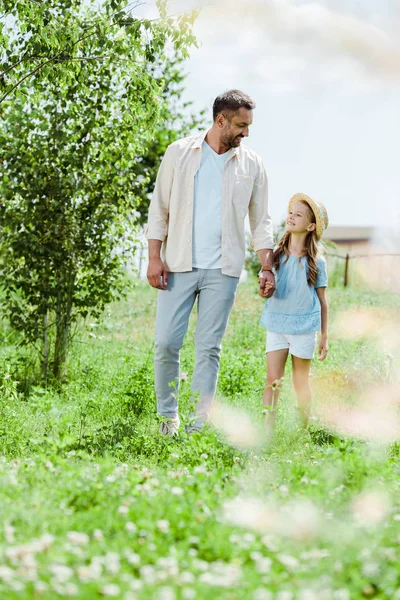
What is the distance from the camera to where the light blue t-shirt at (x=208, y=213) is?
488 centimetres

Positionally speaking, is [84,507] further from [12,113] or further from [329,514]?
[12,113]

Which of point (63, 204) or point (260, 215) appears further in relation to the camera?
point (63, 204)

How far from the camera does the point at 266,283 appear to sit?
16.4 ft

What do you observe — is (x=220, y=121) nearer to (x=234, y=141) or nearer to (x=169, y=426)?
(x=234, y=141)

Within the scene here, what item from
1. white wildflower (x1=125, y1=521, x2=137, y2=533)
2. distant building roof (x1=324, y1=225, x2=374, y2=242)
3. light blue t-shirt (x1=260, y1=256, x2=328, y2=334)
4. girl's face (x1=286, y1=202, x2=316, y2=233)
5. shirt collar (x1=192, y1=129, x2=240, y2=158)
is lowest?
white wildflower (x1=125, y1=521, x2=137, y2=533)

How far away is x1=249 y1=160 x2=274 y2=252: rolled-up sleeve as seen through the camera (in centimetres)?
507

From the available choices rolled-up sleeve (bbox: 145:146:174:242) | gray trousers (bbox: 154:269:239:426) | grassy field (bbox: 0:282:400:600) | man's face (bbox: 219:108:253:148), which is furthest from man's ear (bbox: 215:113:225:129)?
grassy field (bbox: 0:282:400:600)

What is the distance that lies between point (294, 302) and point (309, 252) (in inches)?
14.5

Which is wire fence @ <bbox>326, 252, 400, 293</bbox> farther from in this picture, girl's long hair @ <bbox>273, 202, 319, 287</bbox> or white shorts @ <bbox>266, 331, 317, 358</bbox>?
white shorts @ <bbox>266, 331, 317, 358</bbox>

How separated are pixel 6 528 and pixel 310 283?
2.89m

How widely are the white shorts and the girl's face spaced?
721 mm

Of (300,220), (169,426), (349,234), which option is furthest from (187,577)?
(349,234)

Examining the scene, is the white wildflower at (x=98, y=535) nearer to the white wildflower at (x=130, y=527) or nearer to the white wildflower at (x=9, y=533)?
the white wildflower at (x=130, y=527)

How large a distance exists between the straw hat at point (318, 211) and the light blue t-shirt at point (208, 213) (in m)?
0.64
